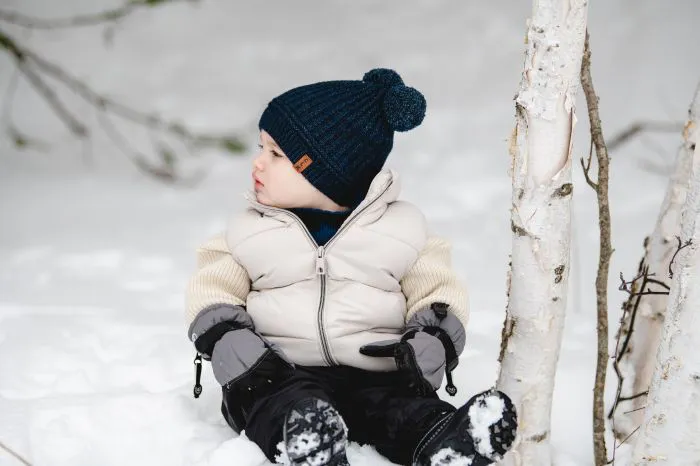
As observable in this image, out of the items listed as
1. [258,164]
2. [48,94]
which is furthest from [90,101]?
[258,164]

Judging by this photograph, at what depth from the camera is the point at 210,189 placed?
534 cm

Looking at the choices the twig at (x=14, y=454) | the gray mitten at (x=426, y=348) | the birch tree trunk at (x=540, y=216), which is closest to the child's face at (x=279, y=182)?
the gray mitten at (x=426, y=348)

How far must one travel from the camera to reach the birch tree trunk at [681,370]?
167 cm

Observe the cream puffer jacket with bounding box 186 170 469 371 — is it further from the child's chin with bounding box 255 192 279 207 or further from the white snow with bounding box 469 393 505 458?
the white snow with bounding box 469 393 505 458

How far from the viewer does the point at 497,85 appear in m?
5.66

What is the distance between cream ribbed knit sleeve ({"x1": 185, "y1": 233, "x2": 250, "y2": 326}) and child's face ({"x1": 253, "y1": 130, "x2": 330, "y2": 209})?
20cm

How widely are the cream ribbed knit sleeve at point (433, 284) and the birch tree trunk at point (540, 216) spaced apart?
0.72 feet

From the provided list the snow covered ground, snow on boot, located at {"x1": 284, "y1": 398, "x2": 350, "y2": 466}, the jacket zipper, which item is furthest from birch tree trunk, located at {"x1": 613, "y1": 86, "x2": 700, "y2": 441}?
snow on boot, located at {"x1": 284, "y1": 398, "x2": 350, "y2": 466}

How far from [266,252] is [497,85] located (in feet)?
13.0

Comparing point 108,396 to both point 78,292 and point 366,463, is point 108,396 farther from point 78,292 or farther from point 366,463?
point 78,292

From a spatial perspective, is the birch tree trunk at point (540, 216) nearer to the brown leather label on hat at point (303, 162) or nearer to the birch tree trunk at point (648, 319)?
the birch tree trunk at point (648, 319)

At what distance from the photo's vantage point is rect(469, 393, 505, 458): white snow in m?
1.68

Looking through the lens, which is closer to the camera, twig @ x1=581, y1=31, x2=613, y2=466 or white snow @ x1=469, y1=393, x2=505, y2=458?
white snow @ x1=469, y1=393, x2=505, y2=458

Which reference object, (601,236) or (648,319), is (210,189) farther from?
(601,236)
